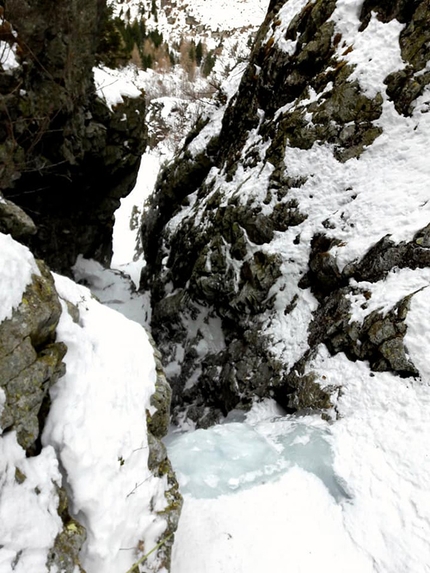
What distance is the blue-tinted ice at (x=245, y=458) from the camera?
537 cm

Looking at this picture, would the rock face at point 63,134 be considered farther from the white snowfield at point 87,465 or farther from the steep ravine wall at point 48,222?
the white snowfield at point 87,465

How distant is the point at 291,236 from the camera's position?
10.3 m

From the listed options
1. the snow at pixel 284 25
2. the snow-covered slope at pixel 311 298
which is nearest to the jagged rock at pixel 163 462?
the snow-covered slope at pixel 311 298

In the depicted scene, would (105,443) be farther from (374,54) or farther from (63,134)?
(63,134)

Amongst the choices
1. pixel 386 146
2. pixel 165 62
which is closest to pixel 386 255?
pixel 386 146

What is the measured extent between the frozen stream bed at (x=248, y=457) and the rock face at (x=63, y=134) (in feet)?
18.5

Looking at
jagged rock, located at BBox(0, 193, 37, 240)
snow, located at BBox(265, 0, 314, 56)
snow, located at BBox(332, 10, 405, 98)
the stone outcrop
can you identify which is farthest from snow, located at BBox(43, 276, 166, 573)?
snow, located at BBox(265, 0, 314, 56)

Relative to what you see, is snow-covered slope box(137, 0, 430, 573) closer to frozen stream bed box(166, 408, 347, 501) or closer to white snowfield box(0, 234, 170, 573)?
frozen stream bed box(166, 408, 347, 501)

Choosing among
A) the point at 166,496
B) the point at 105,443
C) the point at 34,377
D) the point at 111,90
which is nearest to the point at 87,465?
the point at 105,443

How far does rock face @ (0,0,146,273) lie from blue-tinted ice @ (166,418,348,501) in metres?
5.64

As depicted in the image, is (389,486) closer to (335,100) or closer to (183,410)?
(183,410)

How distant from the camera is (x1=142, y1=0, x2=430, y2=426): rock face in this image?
8094 millimetres

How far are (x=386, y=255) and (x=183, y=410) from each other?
7.87 metres

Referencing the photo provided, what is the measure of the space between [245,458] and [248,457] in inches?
2.5
